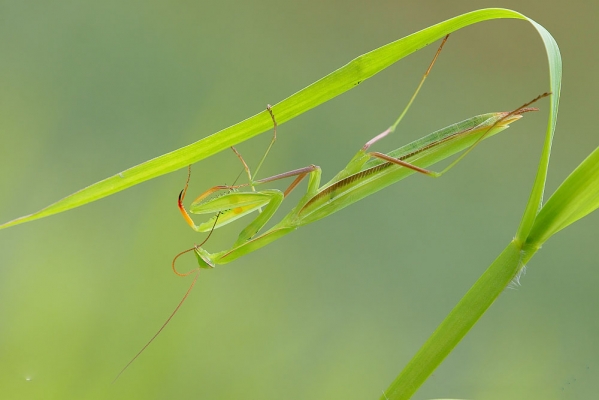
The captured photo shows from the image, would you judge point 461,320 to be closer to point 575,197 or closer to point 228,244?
point 575,197

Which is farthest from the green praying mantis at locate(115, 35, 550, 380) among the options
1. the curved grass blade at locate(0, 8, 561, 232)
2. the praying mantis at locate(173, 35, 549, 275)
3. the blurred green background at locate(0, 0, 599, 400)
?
the blurred green background at locate(0, 0, 599, 400)

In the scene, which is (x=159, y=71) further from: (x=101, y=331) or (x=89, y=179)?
(x=101, y=331)

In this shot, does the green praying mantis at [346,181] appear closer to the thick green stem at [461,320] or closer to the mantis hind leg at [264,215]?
the mantis hind leg at [264,215]

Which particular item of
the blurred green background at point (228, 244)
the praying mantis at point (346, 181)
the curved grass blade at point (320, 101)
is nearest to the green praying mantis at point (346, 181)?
the praying mantis at point (346, 181)

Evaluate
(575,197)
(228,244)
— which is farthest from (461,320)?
(228,244)

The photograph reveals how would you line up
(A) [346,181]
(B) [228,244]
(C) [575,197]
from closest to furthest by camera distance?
(C) [575,197] < (A) [346,181] < (B) [228,244]
